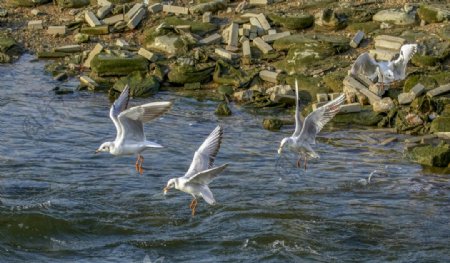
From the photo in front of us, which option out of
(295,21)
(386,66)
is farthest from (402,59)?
(295,21)

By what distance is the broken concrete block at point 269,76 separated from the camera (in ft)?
79.0

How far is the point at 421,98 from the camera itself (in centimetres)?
2183

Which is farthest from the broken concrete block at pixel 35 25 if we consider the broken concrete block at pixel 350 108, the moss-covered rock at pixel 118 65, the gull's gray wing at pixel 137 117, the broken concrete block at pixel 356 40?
the gull's gray wing at pixel 137 117

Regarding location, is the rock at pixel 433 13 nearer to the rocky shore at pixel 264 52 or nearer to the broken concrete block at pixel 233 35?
the rocky shore at pixel 264 52

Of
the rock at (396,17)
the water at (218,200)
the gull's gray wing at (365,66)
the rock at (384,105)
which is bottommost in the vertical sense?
the water at (218,200)

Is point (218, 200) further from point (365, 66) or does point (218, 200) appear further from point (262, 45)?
point (262, 45)

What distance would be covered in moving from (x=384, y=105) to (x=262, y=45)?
474 cm

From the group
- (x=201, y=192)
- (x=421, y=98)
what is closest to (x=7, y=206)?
(x=201, y=192)

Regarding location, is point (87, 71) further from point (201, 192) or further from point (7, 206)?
point (201, 192)

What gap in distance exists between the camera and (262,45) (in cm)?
2562

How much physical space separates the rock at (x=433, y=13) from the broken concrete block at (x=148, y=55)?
718cm

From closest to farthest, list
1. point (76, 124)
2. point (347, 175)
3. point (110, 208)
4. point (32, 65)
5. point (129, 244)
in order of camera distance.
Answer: point (129, 244) → point (110, 208) → point (347, 175) → point (76, 124) → point (32, 65)

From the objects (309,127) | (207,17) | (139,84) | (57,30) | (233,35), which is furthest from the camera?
(57,30)

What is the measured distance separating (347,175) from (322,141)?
6.70 feet
